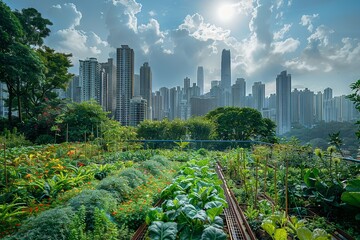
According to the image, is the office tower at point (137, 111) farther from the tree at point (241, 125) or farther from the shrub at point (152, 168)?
the shrub at point (152, 168)

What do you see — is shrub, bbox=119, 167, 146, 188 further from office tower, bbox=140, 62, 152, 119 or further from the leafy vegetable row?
office tower, bbox=140, 62, 152, 119

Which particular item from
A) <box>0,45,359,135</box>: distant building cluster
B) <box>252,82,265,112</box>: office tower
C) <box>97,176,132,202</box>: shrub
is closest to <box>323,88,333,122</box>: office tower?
<box>0,45,359,135</box>: distant building cluster

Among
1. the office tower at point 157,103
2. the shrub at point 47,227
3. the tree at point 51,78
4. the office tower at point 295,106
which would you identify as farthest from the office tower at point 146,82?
the shrub at point 47,227

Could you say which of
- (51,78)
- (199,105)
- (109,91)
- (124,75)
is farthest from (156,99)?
(51,78)

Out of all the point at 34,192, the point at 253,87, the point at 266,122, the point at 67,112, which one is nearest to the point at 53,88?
the point at 67,112

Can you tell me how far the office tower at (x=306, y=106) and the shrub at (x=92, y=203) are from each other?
26.4m

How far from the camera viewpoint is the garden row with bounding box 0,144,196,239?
6.25ft

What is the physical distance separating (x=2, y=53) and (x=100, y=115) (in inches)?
214

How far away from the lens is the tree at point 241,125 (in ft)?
40.5

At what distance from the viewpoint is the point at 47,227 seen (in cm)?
182

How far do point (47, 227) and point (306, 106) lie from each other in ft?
95.9

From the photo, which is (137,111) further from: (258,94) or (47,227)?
(258,94)

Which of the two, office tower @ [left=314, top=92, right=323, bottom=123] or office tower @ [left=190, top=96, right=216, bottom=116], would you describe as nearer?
office tower @ [left=314, top=92, right=323, bottom=123]

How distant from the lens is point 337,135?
3.32 meters
